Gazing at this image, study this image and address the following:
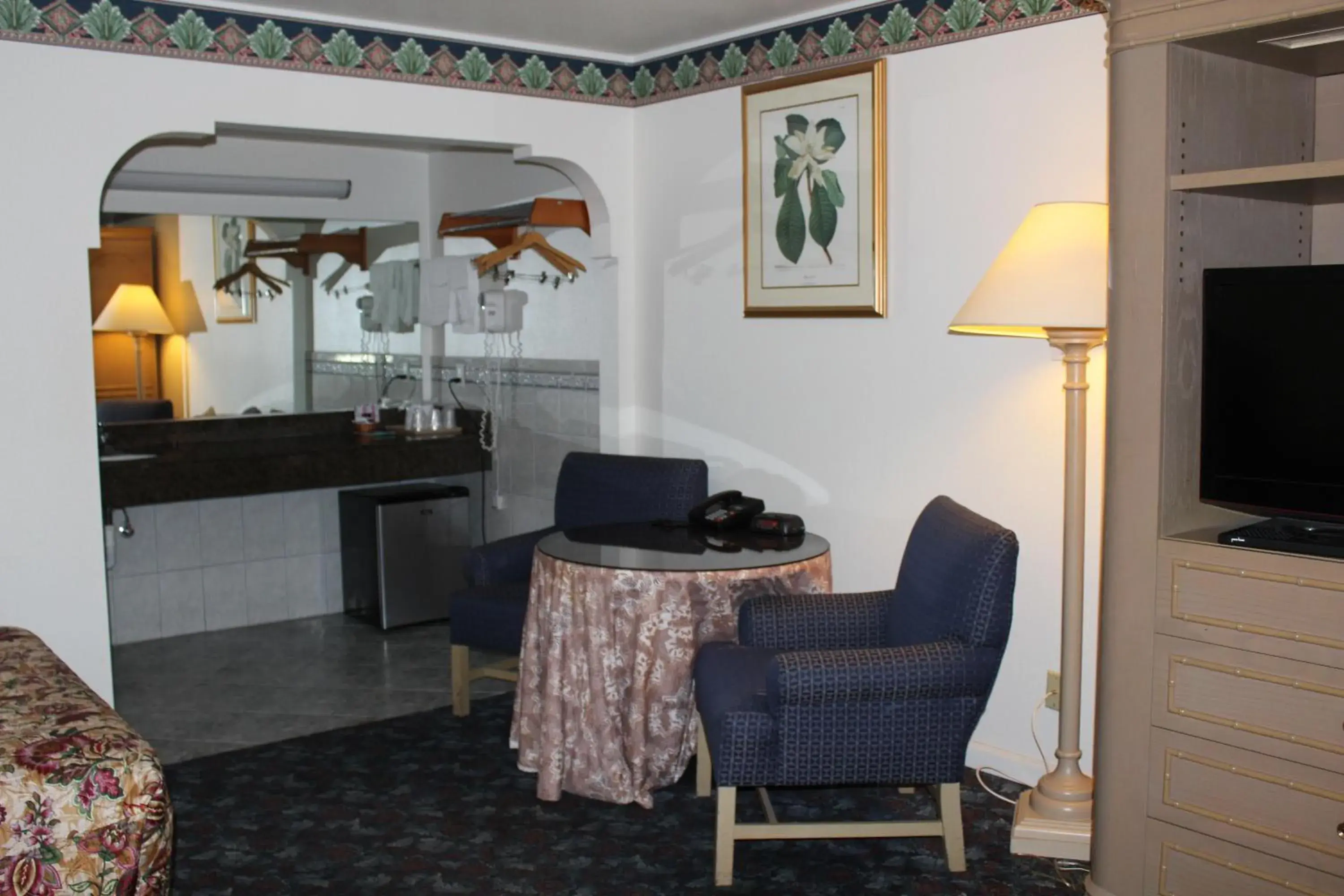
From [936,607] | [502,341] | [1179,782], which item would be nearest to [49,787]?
[936,607]

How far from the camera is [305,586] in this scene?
5.80 m

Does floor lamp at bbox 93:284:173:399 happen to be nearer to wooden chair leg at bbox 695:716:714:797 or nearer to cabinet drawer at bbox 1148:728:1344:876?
wooden chair leg at bbox 695:716:714:797

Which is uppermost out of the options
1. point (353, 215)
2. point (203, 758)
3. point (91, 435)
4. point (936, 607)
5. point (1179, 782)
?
point (353, 215)

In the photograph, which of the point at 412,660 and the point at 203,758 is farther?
the point at 412,660

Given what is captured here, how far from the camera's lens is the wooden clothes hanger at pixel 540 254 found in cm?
521

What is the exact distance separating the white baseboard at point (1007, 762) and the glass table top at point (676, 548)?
0.75 m

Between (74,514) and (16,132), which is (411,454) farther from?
(16,132)

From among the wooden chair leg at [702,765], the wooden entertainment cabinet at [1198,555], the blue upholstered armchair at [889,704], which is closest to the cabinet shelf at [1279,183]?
the wooden entertainment cabinet at [1198,555]

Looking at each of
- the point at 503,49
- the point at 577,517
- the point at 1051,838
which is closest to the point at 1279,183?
the point at 1051,838

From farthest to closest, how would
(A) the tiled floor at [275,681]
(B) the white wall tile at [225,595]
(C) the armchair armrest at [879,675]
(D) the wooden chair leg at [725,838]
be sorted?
(B) the white wall tile at [225,595], (A) the tiled floor at [275,681], (D) the wooden chair leg at [725,838], (C) the armchair armrest at [879,675]

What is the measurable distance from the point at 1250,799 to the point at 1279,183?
1.23m

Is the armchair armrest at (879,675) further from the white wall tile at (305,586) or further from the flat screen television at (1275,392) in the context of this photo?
the white wall tile at (305,586)

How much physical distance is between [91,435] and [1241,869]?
10.5ft

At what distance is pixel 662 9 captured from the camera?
408 cm
